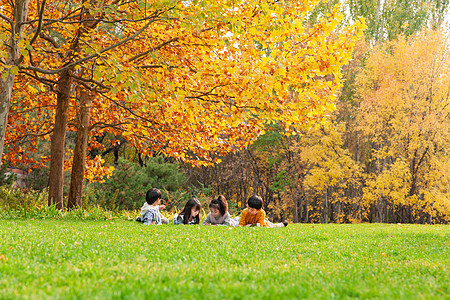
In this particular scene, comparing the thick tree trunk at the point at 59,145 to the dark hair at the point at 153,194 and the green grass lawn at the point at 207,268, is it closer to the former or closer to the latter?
the dark hair at the point at 153,194

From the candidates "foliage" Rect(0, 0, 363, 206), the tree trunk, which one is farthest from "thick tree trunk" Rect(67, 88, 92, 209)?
the tree trunk

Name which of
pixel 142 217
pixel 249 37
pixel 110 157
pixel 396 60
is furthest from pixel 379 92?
pixel 110 157

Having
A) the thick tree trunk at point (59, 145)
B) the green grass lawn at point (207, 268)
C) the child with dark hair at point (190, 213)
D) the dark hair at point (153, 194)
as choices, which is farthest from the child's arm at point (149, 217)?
the green grass lawn at point (207, 268)

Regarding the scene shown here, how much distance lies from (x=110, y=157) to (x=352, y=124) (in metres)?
22.5

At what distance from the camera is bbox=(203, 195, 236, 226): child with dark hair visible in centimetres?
1004

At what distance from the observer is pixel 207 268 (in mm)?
3949

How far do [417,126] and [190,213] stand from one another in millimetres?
16017

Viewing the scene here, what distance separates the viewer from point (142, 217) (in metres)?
10.1

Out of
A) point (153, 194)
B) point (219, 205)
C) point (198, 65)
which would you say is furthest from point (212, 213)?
point (198, 65)

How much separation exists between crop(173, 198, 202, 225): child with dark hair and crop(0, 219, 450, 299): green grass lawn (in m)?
3.66

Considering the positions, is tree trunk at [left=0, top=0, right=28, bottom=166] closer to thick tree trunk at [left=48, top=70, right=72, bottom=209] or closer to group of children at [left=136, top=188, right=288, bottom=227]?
thick tree trunk at [left=48, top=70, right=72, bottom=209]

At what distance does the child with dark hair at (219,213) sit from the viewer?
10035mm

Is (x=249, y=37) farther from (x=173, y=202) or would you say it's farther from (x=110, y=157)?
(x=110, y=157)

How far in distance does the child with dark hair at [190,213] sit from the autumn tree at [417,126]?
579 inches
